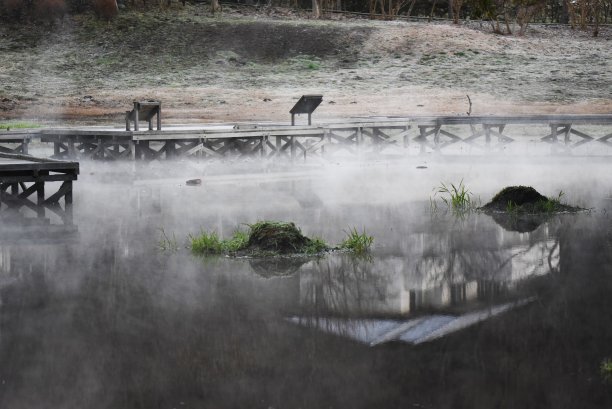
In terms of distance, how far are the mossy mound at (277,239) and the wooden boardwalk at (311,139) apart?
12215mm

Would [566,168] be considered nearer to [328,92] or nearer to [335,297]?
[328,92]

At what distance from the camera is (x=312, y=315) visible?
34.1ft

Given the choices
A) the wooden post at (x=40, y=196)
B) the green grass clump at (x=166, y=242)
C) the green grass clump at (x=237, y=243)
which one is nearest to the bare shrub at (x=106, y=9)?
the wooden post at (x=40, y=196)

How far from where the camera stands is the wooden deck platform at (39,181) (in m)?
16.9

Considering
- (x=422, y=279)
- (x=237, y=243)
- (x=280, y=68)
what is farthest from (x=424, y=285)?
(x=280, y=68)

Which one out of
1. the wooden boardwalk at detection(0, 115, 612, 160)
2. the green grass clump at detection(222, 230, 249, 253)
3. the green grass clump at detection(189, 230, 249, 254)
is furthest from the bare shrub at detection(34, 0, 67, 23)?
the green grass clump at detection(189, 230, 249, 254)

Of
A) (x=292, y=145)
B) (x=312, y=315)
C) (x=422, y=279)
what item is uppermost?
(x=312, y=315)

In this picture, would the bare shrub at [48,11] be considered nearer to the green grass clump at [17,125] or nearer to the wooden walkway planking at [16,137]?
the green grass clump at [17,125]

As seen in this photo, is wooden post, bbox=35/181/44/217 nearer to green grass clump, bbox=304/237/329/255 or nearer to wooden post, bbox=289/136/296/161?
green grass clump, bbox=304/237/329/255

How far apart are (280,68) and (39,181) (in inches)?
1097

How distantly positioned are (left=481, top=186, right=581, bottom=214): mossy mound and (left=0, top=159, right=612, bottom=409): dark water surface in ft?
2.10

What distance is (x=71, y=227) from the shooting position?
16.6 metres

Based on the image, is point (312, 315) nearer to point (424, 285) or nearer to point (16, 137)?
point (424, 285)

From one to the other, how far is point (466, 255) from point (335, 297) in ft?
11.1
